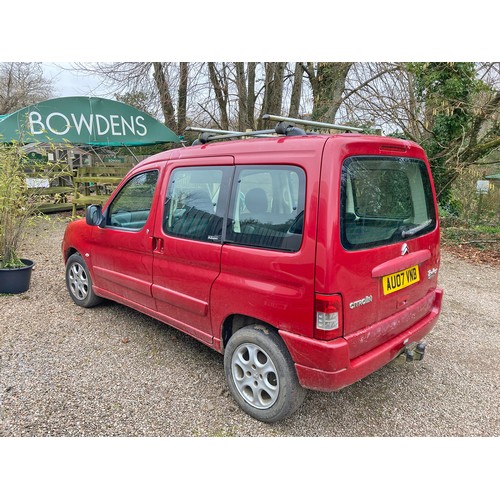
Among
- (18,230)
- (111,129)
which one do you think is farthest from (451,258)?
(111,129)

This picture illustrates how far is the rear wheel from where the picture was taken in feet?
14.7

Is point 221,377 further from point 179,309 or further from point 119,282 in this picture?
point 119,282

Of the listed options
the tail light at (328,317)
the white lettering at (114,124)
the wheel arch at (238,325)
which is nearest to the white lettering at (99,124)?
the white lettering at (114,124)

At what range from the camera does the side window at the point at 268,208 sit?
2.37 meters

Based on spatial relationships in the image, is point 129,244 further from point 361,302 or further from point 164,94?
point 164,94

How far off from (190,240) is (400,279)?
158 centimetres

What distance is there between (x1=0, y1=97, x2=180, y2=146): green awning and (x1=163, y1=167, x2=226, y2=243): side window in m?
6.61

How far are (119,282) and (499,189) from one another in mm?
10876

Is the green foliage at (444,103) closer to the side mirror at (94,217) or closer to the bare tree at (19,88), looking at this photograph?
the side mirror at (94,217)

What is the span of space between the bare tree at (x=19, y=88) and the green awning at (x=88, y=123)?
12776mm

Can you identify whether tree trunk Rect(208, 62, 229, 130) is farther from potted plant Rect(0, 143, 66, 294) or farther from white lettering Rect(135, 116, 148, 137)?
potted plant Rect(0, 143, 66, 294)

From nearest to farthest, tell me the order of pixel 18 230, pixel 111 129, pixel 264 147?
pixel 264 147 < pixel 18 230 < pixel 111 129

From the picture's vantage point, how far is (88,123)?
9828 millimetres

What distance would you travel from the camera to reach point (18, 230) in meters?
5.16
